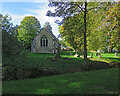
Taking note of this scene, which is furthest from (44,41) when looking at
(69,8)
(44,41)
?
(69,8)

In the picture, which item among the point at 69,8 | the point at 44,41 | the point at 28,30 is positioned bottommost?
the point at 44,41

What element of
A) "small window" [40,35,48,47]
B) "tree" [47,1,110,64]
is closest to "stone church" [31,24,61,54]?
"small window" [40,35,48,47]

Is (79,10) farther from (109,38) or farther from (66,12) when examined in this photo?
(109,38)

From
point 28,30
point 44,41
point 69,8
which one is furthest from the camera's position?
point 28,30

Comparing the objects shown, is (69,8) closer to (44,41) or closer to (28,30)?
(44,41)

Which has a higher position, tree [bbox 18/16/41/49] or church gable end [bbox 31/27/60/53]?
tree [bbox 18/16/41/49]

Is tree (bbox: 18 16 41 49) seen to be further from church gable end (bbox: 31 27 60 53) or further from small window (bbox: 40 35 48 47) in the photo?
small window (bbox: 40 35 48 47)

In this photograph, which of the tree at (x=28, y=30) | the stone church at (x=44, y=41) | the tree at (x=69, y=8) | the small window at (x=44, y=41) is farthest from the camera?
the tree at (x=28, y=30)

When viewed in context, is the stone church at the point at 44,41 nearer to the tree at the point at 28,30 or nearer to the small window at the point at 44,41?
the small window at the point at 44,41

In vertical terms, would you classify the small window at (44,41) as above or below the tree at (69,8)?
below

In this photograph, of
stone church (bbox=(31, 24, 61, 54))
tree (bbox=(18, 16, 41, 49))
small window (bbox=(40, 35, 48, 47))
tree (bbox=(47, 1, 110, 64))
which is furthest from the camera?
tree (bbox=(18, 16, 41, 49))

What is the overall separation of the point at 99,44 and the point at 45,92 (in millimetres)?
14164

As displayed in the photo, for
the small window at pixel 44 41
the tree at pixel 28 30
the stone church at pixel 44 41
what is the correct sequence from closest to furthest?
the stone church at pixel 44 41 < the small window at pixel 44 41 < the tree at pixel 28 30

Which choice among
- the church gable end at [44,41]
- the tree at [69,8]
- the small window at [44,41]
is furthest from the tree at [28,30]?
the tree at [69,8]
